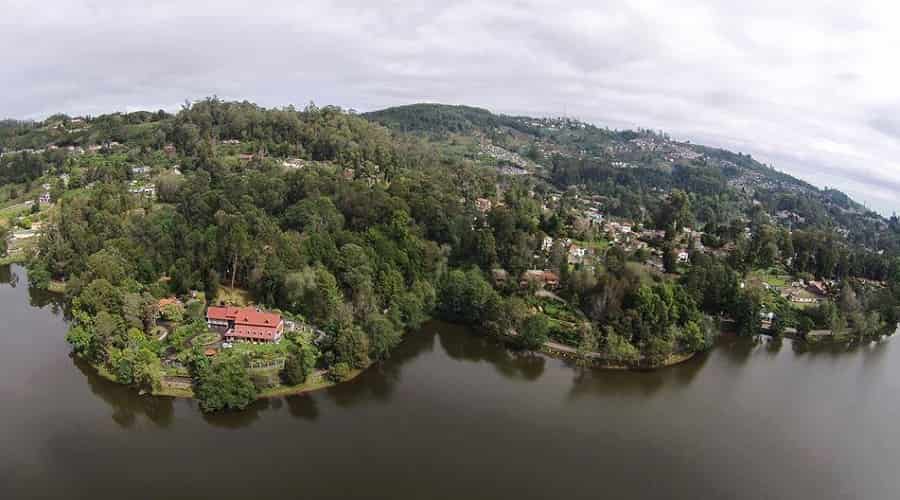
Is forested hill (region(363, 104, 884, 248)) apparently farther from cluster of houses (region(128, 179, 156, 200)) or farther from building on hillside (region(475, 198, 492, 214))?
cluster of houses (region(128, 179, 156, 200))

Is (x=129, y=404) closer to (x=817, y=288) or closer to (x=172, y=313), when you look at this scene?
(x=172, y=313)

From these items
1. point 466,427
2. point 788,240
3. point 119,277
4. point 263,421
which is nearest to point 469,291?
point 466,427

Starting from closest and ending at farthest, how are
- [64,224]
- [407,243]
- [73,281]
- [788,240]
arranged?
[73,281], [407,243], [64,224], [788,240]

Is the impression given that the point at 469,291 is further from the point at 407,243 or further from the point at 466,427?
the point at 466,427

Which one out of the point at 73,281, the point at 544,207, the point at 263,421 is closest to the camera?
the point at 263,421

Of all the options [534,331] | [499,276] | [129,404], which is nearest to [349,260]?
[499,276]
